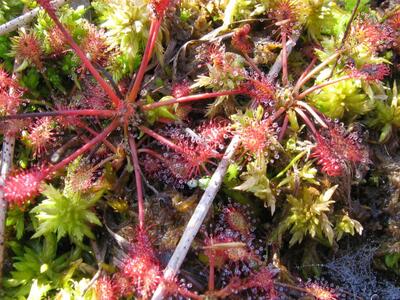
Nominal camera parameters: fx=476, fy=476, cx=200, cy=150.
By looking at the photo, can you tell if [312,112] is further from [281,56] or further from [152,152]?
[152,152]

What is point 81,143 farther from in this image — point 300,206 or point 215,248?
point 300,206

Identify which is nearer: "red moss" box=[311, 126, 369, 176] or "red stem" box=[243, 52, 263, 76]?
"red moss" box=[311, 126, 369, 176]

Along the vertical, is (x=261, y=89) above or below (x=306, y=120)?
above

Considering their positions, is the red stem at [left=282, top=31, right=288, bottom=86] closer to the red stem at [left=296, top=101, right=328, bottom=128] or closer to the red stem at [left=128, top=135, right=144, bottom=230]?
the red stem at [left=296, top=101, right=328, bottom=128]

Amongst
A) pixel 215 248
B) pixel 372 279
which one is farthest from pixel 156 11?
pixel 372 279

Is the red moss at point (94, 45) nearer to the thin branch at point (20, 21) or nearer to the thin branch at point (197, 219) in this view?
the thin branch at point (20, 21)

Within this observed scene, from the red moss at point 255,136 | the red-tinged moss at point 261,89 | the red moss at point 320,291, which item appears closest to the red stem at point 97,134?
the red moss at point 255,136

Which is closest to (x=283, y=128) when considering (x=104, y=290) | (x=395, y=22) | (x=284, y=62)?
(x=284, y=62)

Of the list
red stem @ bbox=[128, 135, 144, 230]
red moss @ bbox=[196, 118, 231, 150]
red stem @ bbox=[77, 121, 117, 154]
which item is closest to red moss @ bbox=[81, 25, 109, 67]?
red stem @ bbox=[77, 121, 117, 154]
